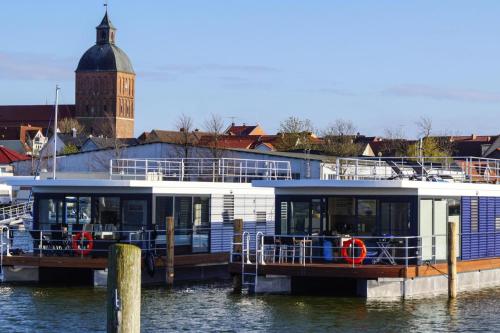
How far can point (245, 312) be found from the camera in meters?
30.7

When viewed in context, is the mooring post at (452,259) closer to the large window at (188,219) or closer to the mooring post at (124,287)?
the large window at (188,219)

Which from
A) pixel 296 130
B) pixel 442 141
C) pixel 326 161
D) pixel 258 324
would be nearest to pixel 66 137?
pixel 296 130

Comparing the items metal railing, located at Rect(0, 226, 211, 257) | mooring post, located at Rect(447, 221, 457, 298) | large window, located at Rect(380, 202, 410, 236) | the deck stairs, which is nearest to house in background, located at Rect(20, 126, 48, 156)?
metal railing, located at Rect(0, 226, 211, 257)

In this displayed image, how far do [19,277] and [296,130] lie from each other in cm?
7948

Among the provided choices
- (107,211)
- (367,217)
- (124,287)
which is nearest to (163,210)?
(107,211)

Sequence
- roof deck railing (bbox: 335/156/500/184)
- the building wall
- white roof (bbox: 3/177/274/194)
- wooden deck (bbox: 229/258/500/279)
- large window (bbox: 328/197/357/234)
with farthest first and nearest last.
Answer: roof deck railing (bbox: 335/156/500/184), white roof (bbox: 3/177/274/194), the building wall, large window (bbox: 328/197/357/234), wooden deck (bbox: 229/258/500/279)

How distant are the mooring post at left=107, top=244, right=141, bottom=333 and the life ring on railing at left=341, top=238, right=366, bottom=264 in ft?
51.3

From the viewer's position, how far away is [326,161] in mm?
59438

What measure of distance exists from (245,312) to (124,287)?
14.4 m

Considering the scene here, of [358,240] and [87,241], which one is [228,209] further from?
[358,240]

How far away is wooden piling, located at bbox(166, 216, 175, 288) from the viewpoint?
117ft

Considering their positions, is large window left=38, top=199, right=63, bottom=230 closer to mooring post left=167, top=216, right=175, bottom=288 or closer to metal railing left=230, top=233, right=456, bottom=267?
mooring post left=167, top=216, right=175, bottom=288

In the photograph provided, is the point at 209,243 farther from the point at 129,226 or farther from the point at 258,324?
the point at 258,324

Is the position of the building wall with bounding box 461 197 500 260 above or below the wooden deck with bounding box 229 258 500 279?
above
